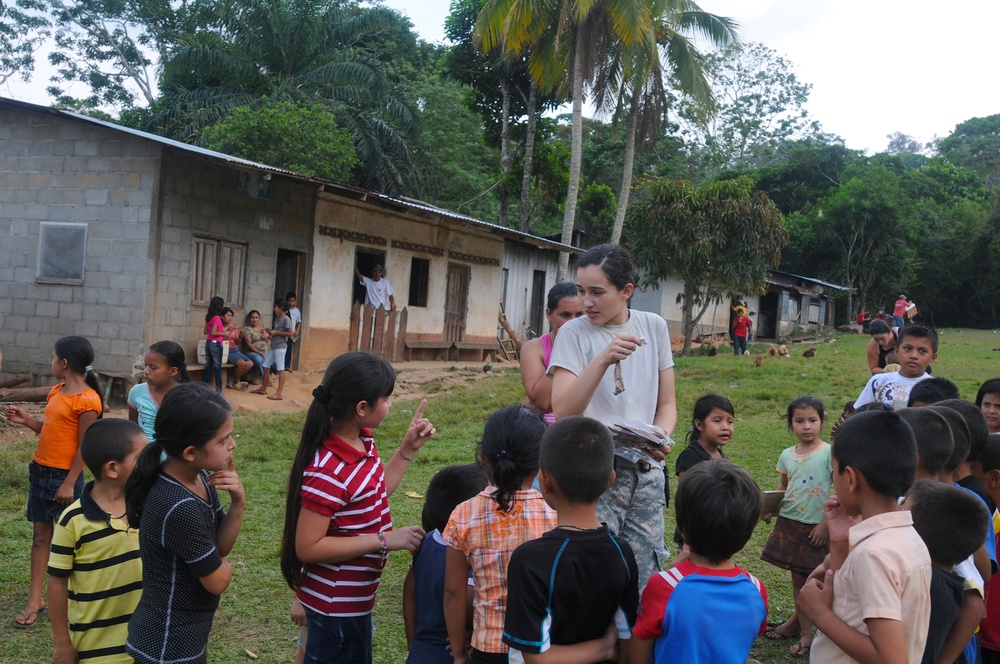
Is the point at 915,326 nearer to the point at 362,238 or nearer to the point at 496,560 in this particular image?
the point at 496,560

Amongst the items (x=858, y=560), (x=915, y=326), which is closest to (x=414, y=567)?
(x=858, y=560)

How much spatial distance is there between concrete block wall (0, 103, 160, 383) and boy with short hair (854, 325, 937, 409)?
30.2ft

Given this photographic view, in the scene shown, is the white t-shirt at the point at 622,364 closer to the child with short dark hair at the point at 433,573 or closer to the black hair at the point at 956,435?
the child with short dark hair at the point at 433,573

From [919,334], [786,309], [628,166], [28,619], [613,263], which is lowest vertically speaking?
[28,619]

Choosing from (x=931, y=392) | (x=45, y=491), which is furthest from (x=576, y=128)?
(x=45, y=491)

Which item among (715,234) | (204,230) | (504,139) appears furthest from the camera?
(504,139)

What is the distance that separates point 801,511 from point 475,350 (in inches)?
591

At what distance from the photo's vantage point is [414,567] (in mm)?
2797

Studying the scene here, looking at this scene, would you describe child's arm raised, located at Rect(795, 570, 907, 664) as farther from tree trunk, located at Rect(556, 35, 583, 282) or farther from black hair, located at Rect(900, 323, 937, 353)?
tree trunk, located at Rect(556, 35, 583, 282)

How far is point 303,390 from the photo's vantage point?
1255cm

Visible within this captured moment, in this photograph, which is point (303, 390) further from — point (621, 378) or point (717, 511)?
point (717, 511)

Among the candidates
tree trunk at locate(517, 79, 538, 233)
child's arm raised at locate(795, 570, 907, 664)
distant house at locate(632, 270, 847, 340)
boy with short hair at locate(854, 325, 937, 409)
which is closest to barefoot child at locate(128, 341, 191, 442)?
child's arm raised at locate(795, 570, 907, 664)

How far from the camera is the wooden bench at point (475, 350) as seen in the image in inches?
724

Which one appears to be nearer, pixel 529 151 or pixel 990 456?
pixel 990 456
